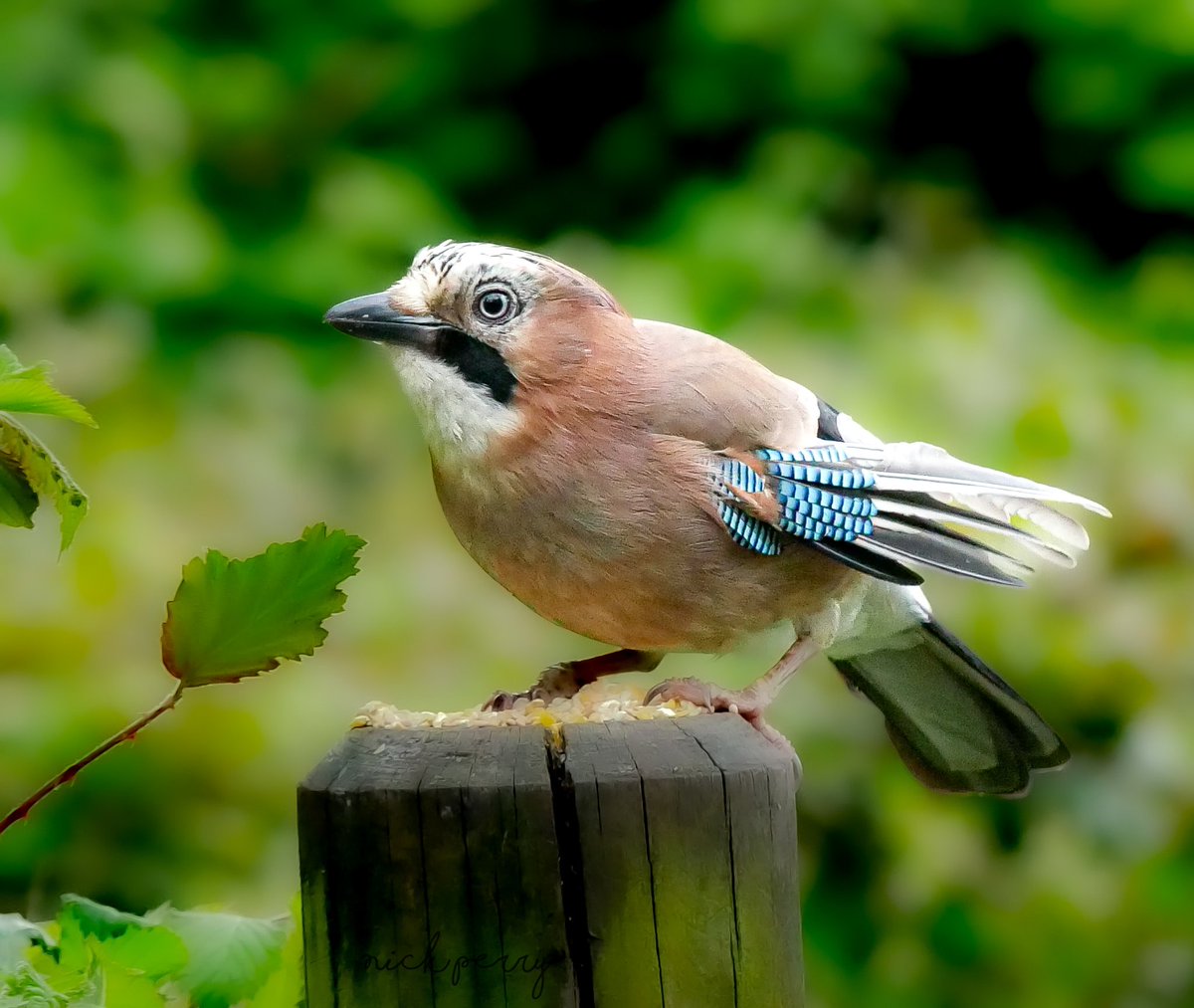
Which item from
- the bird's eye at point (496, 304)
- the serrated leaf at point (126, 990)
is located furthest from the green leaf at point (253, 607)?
the bird's eye at point (496, 304)

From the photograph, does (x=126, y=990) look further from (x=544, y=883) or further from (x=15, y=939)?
(x=544, y=883)

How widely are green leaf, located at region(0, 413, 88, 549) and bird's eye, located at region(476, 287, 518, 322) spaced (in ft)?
3.71

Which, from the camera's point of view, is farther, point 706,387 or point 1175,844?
point 1175,844

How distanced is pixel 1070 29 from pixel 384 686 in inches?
133

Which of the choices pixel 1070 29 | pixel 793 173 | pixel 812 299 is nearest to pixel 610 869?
pixel 812 299

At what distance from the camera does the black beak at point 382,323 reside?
8.13 feet

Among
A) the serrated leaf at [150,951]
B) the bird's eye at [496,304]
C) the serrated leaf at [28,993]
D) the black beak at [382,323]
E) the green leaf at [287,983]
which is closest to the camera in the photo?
the serrated leaf at [28,993]

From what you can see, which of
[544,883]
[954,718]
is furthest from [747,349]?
[544,883]

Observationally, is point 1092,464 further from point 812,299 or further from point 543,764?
point 543,764

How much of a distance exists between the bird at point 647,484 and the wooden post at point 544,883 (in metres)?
0.68

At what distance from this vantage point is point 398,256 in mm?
5105

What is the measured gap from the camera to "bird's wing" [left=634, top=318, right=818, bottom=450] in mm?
2705

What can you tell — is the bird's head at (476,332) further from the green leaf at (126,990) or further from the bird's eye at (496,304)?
the green leaf at (126,990)

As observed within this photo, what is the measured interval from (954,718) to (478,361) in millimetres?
1177
